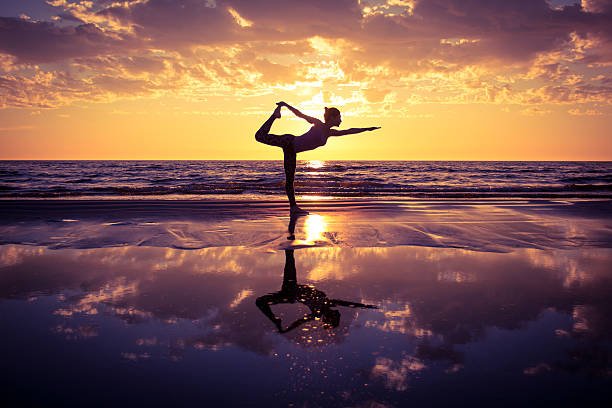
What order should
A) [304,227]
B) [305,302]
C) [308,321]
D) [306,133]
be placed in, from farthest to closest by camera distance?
1. [306,133]
2. [304,227]
3. [305,302]
4. [308,321]

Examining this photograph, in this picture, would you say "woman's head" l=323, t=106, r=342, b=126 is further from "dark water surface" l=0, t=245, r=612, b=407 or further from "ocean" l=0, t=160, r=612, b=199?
"ocean" l=0, t=160, r=612, b=199

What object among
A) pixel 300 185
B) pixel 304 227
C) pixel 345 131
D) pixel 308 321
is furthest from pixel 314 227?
pixel 300 185

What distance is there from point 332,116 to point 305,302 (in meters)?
5.96

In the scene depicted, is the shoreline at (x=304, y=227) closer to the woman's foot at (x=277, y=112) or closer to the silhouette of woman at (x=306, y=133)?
the silhouette of woman at (x=306, y=133)

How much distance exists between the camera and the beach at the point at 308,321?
2.14 m

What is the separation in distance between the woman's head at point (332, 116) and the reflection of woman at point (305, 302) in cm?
524

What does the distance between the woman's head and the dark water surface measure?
458 cm

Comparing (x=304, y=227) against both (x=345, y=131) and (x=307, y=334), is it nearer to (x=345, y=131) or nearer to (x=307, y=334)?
(x=345, y=131)

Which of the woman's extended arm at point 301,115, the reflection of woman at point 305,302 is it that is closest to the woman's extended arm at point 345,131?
the woman's extended arm at point 301,115

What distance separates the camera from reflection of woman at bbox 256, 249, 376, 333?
304cm

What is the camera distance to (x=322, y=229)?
25.3 ft

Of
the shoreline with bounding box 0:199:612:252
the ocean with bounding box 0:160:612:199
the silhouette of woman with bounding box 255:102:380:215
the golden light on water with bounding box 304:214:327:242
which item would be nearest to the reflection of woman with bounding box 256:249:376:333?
the shoreline with bounding box 0:199:612:252

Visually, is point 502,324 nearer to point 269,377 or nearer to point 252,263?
point 269,377

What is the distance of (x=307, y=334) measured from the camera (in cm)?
279
